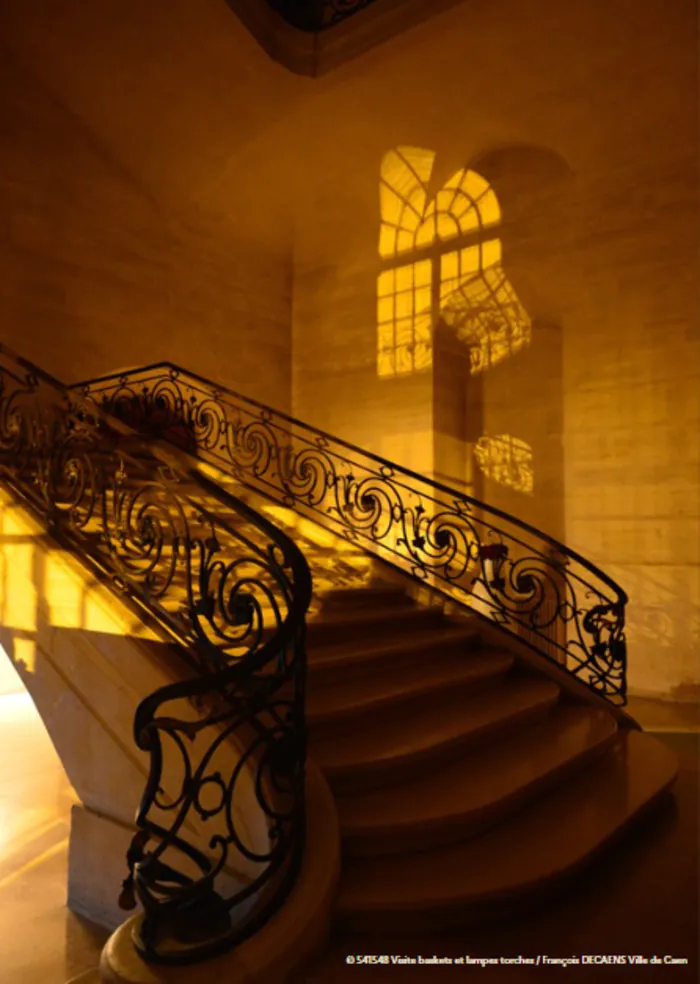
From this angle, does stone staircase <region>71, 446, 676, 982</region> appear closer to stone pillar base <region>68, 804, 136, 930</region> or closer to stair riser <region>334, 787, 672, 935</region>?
stair riser <region>334, 787, 672, 935</region>

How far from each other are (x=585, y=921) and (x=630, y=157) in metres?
7.65

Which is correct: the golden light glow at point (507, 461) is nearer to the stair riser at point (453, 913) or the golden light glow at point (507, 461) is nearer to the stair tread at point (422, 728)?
the stair tread at point (422, 728)

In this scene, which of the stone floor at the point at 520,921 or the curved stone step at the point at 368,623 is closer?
the stone floor at the point at 520,921

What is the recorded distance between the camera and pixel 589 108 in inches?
294

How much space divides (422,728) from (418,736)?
0.12 m

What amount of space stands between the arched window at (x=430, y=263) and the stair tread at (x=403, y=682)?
18.5 feet

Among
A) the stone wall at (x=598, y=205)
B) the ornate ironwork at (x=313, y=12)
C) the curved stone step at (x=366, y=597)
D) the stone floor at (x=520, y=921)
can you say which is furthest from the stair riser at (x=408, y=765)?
the ornate ironwork at (x=313, y=12)

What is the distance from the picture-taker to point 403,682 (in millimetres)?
3719

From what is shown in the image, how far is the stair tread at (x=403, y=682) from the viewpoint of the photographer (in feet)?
10.8

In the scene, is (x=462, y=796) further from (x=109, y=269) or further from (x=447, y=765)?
(x=109, y=269)

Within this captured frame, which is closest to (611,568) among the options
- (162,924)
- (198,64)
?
(162,924)

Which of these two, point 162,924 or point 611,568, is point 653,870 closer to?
point 162,924

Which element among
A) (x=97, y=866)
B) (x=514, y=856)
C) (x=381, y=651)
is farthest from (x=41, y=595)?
(x=514, y=856)

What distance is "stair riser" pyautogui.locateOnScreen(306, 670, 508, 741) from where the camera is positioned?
319 centimetres
